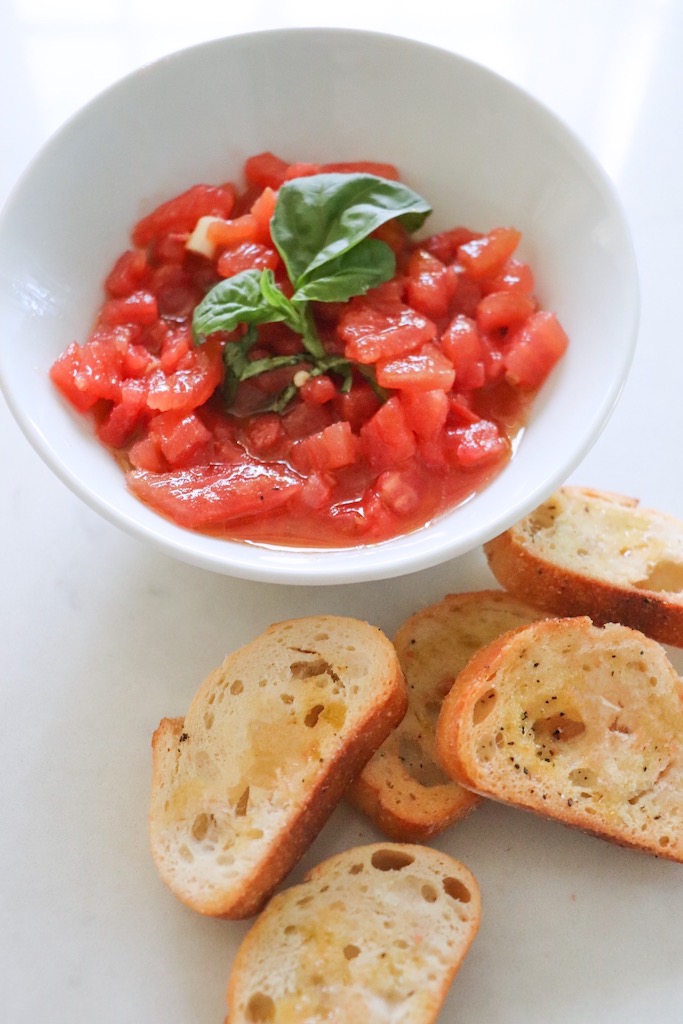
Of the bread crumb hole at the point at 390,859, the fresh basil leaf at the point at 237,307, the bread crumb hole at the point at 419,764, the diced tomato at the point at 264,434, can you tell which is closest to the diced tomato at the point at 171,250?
the fresh basil leaf at the point at 237,307

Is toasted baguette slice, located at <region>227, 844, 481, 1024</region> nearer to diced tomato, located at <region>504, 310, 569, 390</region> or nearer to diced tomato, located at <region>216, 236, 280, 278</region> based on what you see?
diced tomato, located at <region>504, 310, 569, 390</region>

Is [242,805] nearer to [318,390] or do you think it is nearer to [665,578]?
[318,390]

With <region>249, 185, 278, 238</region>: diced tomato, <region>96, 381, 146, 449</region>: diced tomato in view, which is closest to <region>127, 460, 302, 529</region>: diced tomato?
<region>96, 381, 146, 449</region>: diced tomato

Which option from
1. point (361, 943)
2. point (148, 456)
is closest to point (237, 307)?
point (148, 456)

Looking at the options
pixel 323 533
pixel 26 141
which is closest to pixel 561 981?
pixel 323 533

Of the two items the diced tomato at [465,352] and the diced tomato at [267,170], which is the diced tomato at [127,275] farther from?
the diced tomato at [465,352]

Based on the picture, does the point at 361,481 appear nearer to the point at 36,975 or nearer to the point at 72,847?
the point at 72,847
